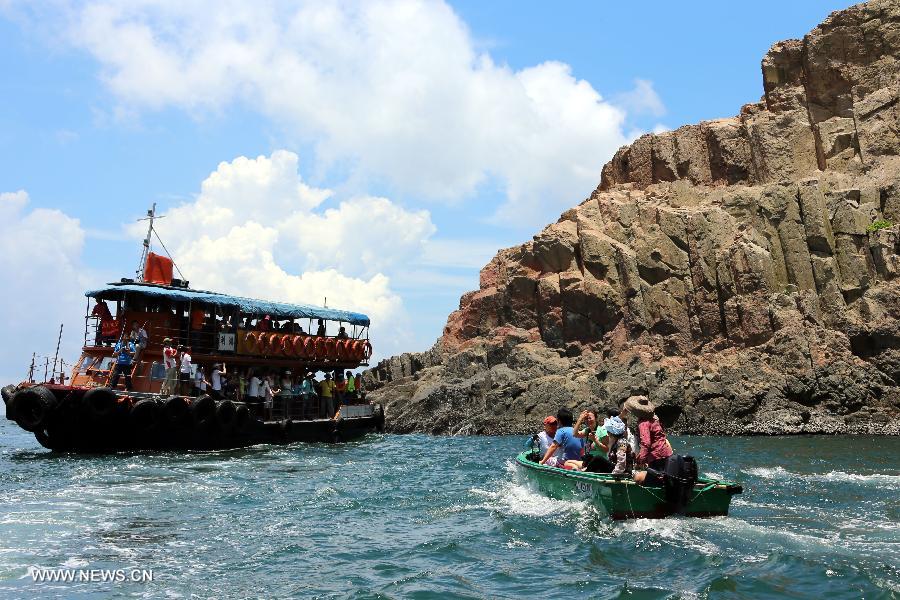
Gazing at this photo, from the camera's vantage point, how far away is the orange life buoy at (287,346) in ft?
110

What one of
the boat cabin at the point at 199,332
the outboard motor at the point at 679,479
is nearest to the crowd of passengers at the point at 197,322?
the boat cabin at the point at 199,332

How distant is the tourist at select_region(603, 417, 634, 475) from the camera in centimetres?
1558

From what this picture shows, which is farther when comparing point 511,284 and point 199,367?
point 511,284

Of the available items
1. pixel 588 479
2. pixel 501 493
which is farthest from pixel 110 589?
pixel 501 493

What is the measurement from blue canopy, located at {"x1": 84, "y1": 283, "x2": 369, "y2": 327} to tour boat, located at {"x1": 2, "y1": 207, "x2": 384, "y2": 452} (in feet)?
0.13

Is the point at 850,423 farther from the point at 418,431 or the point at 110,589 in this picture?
the point at 110,589

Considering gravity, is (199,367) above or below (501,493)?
above

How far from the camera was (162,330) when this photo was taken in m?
30.0

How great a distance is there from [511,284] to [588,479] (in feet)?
144

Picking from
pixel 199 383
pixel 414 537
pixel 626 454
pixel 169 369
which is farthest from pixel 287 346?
pixel 626 454

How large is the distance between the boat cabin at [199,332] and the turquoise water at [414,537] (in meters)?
5.45

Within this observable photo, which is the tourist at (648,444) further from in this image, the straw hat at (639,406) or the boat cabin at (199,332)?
the boat cabin at (199,332)

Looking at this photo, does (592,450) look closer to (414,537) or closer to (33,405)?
(414,537)

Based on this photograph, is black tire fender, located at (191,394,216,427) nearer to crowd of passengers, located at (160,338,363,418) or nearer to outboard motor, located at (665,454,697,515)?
crowd of passengers, located at (160,338,363,418)
